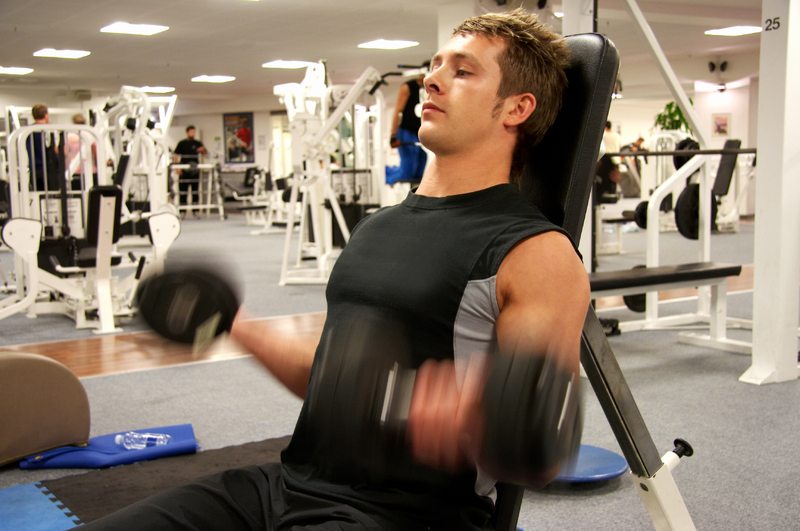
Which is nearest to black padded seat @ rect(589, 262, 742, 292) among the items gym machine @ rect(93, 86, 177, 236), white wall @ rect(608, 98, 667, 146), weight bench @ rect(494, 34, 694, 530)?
weight bench @ rect(494, 34, 694, 530)

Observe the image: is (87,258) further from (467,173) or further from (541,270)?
(541,270)

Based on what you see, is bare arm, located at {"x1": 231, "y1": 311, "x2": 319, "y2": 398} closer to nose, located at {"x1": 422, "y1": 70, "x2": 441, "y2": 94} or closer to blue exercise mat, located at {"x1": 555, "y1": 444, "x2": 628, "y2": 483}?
nose, located at {"x1": 422, "y1": 70, "x2": 441, "y2": 94}

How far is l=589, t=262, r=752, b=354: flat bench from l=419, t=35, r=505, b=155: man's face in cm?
220

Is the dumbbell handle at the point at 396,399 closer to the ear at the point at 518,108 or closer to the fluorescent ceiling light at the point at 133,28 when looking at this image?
the ear at the point at 518,108

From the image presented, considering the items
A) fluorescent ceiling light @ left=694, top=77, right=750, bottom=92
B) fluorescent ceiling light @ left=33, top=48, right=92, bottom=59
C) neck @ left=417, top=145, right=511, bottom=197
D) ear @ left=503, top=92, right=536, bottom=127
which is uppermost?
fluorescent ceiling light @ left=33, top=48, right=92, bottom=59

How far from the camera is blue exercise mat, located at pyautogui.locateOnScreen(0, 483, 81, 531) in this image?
205 cm

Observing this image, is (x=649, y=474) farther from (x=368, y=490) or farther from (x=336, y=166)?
(x=336, y=166)

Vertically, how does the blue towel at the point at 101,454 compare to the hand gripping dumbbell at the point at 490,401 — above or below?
below

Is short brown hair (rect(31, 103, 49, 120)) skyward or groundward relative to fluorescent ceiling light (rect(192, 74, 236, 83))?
groundward

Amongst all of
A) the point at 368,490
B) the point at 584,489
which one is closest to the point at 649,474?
the point at 368,490

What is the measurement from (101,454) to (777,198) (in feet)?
8.55

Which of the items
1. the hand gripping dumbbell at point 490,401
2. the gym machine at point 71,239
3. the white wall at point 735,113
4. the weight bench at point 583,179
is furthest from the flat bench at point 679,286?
the white wall at point 735,113

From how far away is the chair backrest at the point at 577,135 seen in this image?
4.23 ft

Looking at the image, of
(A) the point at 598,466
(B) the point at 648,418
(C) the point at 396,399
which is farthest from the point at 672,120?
(C) the point at 396,399
